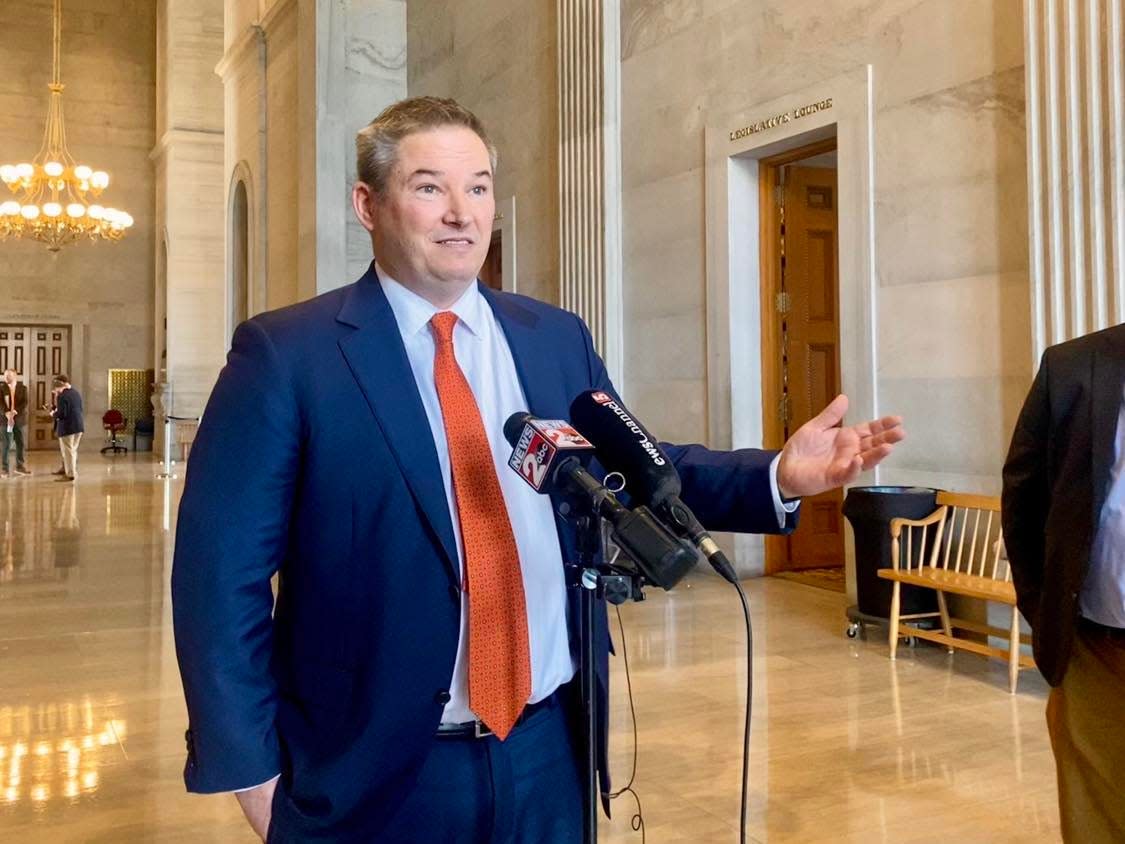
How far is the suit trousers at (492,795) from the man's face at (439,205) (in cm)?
72

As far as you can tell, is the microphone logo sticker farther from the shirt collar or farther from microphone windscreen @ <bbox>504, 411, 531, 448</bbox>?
the shirt collar

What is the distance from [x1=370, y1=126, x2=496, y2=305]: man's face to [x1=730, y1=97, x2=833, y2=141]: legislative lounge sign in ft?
19.4

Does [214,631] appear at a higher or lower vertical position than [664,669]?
higher

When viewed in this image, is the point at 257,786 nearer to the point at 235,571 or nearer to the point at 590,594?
the point at 235,571

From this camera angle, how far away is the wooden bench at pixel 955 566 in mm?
5316

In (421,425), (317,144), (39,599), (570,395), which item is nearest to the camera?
(421,425)

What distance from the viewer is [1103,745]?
92.7 inches

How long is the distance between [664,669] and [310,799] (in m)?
4.05

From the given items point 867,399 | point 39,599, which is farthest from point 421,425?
point 39,599

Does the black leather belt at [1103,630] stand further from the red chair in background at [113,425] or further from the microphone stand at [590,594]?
the red chair in background at [113,425]

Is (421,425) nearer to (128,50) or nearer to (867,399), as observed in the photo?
(867,399)

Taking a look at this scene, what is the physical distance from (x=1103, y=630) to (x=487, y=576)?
5.06 feet

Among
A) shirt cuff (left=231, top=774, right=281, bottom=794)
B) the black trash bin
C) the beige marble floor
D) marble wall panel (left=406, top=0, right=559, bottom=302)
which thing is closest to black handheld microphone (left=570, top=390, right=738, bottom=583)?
shirt cuff (left=231, top=774, right=281, bottom=794)

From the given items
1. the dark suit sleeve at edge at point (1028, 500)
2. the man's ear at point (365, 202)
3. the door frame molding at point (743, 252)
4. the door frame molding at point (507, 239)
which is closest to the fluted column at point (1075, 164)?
the door frame molding at point (743, 252)
